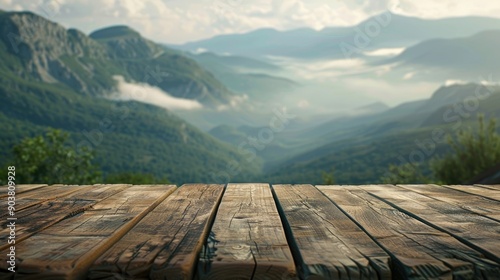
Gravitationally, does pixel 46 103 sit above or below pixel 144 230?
above

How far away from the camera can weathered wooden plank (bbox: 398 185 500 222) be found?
2320 millimetres

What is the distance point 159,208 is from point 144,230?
477mm

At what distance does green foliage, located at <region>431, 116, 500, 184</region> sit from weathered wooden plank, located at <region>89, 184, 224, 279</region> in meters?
14.2

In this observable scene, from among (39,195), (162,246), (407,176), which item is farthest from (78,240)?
(407,176)

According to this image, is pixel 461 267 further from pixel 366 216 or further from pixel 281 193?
pixel 281 193

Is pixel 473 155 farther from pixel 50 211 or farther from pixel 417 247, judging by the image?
pixel 50 211

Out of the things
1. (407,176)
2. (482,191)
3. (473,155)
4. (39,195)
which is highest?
(39,195)

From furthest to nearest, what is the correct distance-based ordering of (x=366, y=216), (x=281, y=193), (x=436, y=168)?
(x=436, y=168), (x=281, y=193), (x=366, y=216)

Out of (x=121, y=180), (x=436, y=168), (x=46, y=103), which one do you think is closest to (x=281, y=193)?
(x=436, y=168)

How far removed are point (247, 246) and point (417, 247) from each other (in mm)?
584

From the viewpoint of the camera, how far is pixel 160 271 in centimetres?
132

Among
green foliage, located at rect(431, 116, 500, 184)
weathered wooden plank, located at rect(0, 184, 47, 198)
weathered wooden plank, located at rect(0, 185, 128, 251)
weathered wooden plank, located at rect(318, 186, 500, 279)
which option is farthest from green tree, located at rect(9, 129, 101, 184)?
weathered wooden plank, located at rect(318, 186, 500, 279)

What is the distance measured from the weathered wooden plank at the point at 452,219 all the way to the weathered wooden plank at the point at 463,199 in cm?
6

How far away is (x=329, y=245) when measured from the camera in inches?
62.1
